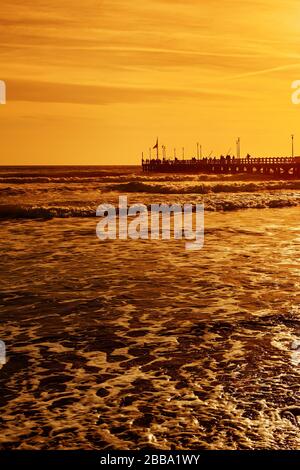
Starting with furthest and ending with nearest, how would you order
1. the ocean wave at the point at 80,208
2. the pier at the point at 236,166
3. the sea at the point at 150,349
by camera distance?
the pier at the point at 236,166 < the ocean wave at the point at 80,208 < the sea at the point at 150,349

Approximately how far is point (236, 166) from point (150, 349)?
102357mm

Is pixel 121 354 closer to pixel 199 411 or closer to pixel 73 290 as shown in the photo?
pixel 199 411

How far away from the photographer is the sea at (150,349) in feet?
19.3

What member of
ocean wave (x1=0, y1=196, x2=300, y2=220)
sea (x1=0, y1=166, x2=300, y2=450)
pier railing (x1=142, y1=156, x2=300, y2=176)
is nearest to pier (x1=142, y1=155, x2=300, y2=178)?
pier railing (x1=142, y1=156, x2=300, y2=176)

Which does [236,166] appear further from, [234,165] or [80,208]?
[80,208]

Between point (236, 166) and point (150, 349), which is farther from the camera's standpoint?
point (236, 166)

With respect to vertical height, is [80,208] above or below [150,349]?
above

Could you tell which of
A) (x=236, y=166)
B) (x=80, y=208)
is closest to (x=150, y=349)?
(x=80, y=208)

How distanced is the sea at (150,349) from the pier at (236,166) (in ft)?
262

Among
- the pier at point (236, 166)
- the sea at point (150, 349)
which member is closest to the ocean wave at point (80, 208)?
the sea at point (150, 349)

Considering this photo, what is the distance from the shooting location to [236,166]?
109 metres

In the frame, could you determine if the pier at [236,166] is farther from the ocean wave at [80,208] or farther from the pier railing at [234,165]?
the ocean wave at [80,208]

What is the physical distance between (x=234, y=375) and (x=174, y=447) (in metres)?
1.78

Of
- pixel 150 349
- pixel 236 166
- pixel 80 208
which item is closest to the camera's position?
pixel 150 349
